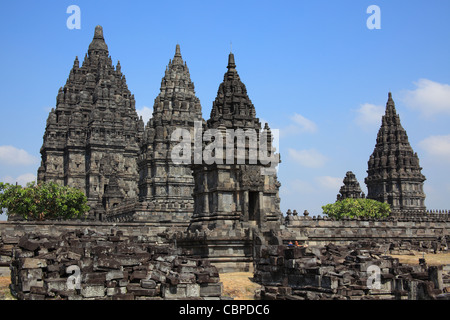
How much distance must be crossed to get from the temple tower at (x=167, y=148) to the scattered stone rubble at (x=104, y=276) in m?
33.9

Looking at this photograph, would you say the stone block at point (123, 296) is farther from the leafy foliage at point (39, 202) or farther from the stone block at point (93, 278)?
the leafy foliage at point (39, 202)

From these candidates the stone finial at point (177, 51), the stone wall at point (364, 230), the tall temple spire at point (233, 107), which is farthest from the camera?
the stone finial at point (177, 51)

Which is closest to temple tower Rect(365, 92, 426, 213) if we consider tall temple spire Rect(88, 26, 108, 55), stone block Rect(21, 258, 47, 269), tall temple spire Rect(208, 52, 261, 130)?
tall temple spire Rect(88, 26, 108, 55)

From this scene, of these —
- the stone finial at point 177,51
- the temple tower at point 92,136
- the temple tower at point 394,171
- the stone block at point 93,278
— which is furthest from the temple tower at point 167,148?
the temple tower at point 394,171

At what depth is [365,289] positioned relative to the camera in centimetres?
2069

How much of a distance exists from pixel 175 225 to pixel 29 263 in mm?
22980

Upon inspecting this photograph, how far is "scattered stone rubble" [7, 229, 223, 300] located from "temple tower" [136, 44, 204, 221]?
33.9 m

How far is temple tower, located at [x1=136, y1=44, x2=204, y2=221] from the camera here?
59281 mm

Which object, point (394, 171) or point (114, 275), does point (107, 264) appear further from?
point (394, 171)

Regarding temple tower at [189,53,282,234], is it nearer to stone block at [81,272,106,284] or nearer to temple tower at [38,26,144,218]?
stone block at [81,272,106,284]

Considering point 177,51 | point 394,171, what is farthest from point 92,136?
point 394,171

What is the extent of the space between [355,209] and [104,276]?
200 ft

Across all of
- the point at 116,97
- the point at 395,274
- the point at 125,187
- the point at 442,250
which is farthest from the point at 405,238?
the point at 116,97

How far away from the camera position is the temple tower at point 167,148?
5928cm
